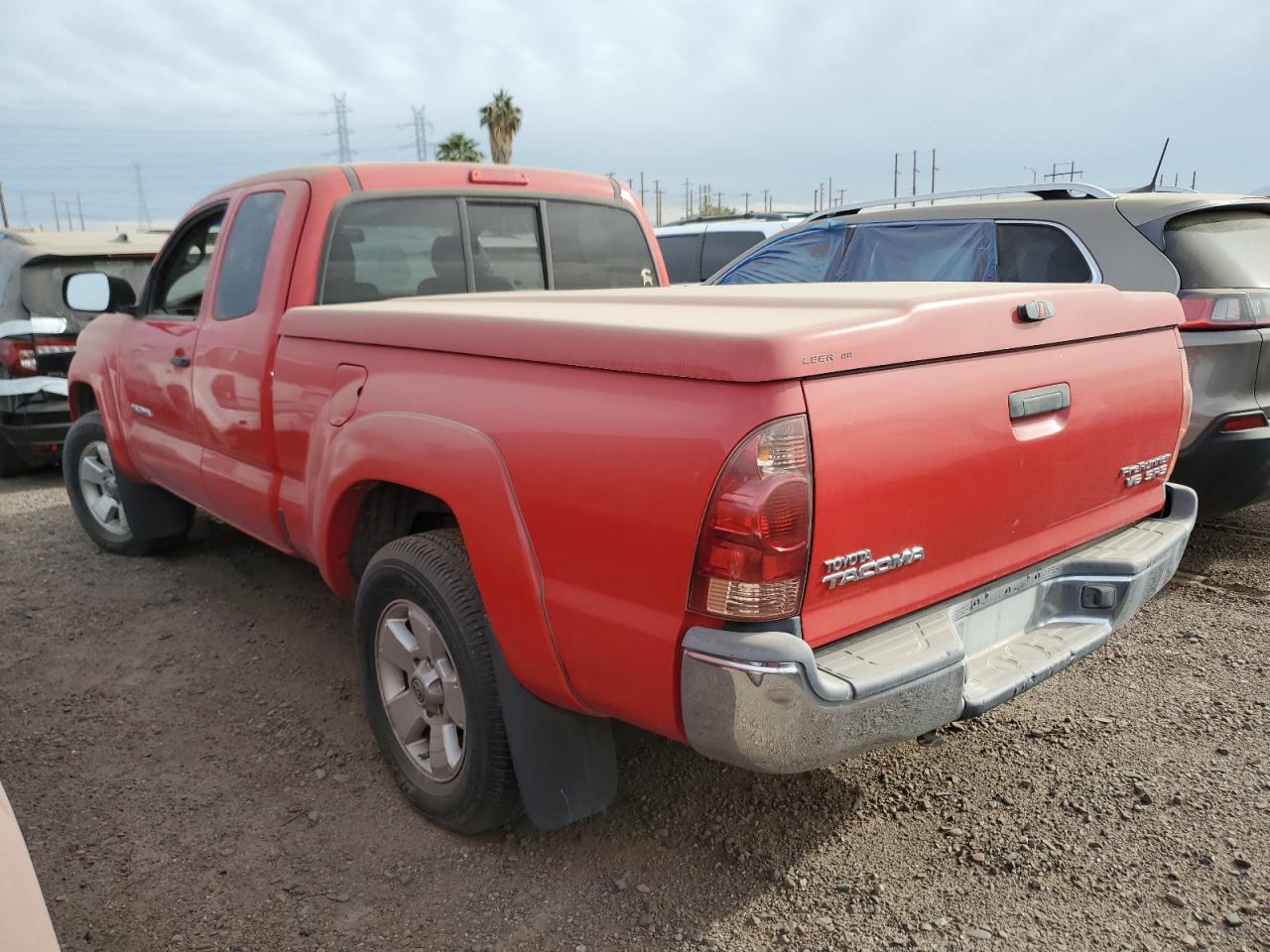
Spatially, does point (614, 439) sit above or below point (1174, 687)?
above

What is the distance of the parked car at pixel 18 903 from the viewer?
4.30 ft

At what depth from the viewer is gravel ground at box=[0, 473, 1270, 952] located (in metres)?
2.43

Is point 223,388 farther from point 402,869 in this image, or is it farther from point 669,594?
point 669,594

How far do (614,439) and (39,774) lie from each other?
2460 mm

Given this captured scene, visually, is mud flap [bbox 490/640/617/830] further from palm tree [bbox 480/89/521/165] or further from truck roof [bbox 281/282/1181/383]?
palm tree [bbox 480/89/521/165]

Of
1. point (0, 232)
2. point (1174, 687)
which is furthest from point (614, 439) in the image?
point (0, 232)

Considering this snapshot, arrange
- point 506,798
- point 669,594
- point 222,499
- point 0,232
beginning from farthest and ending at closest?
point 0,232
point 222,499
point 506,798
point 669,594

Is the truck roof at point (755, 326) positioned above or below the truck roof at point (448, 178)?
below

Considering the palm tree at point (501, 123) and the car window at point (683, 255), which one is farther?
the palm tree at point (501, 123)

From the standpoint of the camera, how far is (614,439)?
2.03 metres

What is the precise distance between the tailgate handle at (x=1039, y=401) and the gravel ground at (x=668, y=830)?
1.24m

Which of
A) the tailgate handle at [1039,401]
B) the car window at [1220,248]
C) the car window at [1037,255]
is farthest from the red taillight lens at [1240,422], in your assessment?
the tailgate handle at [1039,401]

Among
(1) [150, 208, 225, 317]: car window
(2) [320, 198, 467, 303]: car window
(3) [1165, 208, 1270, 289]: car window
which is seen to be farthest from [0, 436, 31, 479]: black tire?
(3) [1165, 208, 1270, 289]: car window

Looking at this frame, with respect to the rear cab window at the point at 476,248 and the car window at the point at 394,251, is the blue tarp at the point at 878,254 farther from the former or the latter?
the car window at the point at 394,251
